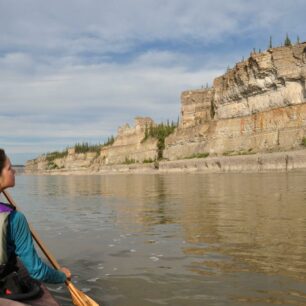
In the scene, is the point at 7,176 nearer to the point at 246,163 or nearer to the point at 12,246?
the point at 12,246

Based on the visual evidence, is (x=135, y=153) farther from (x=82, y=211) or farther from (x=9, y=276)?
(x=9, y=276)

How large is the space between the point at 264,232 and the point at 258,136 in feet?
160

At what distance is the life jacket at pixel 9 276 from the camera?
13.1 ft

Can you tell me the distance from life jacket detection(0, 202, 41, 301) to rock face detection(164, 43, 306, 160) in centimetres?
4913

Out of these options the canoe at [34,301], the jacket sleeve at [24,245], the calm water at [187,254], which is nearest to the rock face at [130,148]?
the calm water at [187,254]

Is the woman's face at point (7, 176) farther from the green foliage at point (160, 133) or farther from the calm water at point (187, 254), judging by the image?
the green foliage at point (160, 133)

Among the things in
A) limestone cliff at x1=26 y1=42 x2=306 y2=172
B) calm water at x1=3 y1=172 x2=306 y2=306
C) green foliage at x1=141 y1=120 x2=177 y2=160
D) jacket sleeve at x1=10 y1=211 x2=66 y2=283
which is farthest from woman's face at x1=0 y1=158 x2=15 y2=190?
green foliage at x1=141 y1=120 x2=177 y2=160

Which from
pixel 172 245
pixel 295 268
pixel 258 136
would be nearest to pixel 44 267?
pixel 295 268

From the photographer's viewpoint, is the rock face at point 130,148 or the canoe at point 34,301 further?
the rock face at point 130,148

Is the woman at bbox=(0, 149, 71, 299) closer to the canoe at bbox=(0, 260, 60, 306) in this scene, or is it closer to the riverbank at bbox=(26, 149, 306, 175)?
the canoe at bbox=(0, 260, 60, 306)

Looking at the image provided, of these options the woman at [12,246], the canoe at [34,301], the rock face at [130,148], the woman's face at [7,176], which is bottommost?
the canoe at [34,301]

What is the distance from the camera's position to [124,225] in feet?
43.8

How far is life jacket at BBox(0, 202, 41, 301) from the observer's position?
3992 millimetres

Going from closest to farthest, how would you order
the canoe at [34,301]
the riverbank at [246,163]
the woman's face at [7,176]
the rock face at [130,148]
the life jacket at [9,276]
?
the canoe at [34,301], the life jacket at [9,276], the woman's face at [7,176], the riverbank at [246,163], the rock face at [130,148]
